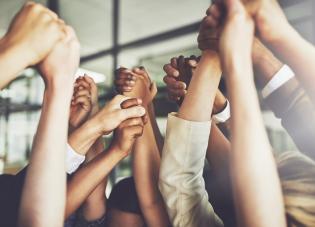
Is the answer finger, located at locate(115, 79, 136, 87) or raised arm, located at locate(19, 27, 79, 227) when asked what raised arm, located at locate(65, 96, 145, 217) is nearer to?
finger, located at locate(115, 79, 136, 87)

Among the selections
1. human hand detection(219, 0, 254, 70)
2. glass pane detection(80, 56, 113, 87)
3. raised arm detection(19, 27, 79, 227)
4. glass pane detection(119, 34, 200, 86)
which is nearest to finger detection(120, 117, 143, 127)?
raised arm detection(19, 27, 79, 227)

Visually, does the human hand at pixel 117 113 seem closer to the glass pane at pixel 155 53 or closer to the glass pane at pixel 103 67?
the glass pane at pixel 155 53

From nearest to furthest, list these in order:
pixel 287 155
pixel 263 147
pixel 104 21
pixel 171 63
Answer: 1. pixel 263 147
2. pixel 287 155
3. pixel 171 63
4. pixel 104 21

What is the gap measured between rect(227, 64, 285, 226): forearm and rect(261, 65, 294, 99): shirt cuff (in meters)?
0.22

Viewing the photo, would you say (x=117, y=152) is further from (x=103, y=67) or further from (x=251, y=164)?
(x=103, y=67)

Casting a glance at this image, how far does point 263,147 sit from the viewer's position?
1.38 ft

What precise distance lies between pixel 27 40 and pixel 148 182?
1.33ft

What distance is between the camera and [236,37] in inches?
17.3

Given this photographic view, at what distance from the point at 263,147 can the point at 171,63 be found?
0.44 metres

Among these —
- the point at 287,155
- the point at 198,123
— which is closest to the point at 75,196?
the point at 198,123

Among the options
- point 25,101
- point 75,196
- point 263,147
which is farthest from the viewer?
point 25,101

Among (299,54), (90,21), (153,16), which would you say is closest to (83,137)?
(299,54)

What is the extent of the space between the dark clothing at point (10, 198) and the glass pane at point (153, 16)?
1.18m

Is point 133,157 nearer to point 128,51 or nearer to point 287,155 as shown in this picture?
point 287,155
